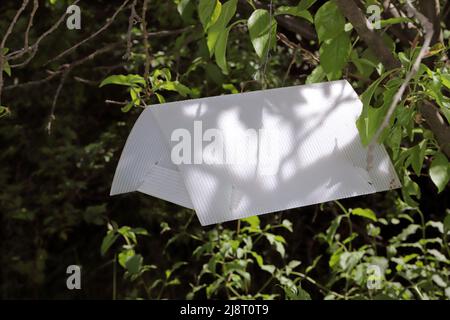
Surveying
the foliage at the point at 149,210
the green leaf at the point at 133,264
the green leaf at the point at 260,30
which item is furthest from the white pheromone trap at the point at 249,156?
the green leaf at the point at 133,264

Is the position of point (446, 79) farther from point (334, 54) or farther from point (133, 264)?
point (133, 264)

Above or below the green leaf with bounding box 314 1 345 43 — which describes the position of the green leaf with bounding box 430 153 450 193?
below

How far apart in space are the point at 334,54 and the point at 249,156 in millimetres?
264

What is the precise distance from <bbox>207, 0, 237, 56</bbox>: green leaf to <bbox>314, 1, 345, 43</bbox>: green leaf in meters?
0.12

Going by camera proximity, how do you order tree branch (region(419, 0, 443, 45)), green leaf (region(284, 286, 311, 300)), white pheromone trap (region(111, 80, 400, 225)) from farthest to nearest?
green leaf (region(284, 286, 311, 300)) < tree branch (region(419, 0, 443, 45)) < white pheromone trap (region(111, 80, 400, 225))

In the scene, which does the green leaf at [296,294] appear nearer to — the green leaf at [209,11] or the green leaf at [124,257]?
the green leaf at [124,257]

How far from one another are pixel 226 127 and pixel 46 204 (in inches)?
59.7

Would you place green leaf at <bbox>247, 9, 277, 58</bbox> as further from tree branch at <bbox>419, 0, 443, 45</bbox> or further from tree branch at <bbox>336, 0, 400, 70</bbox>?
tree branch at <bbox>419, 0, 443, 45</bbox>

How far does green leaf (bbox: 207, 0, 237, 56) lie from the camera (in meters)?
0.97

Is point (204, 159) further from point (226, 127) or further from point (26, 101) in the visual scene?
point (26, 101)

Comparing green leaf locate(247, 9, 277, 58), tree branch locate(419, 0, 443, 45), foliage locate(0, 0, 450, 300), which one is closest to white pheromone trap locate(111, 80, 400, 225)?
green leaf locate(247, 9, 277, 58)

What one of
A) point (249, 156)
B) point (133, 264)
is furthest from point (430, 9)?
point (133, 264)

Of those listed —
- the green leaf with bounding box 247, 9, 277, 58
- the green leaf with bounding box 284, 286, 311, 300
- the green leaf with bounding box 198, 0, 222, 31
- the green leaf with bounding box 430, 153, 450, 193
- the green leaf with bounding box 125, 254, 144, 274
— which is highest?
the green leaf with bounding box 198, 0, 222, 31

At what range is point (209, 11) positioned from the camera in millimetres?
989
